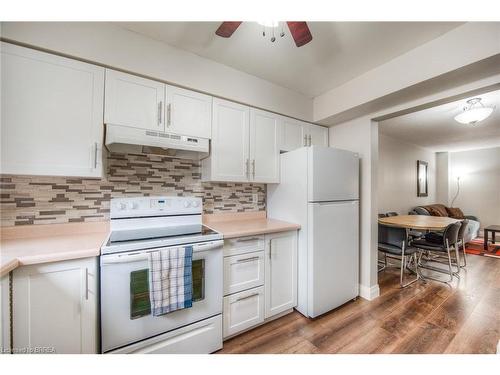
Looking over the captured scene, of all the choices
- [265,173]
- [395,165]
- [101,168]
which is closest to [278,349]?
[265,173]

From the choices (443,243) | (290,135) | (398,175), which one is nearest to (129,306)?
(290,135)

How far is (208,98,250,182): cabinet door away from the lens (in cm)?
194

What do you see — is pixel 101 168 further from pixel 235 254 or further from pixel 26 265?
pixel 235 254

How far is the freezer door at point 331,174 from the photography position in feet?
6.28

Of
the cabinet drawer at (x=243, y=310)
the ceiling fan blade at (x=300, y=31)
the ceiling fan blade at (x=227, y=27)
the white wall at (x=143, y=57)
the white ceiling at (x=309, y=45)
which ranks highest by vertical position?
the white ceiling at (x=309, y=45)

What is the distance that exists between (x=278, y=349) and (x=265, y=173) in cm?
153

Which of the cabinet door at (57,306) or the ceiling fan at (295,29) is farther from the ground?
the ceiling fan at (295,29)

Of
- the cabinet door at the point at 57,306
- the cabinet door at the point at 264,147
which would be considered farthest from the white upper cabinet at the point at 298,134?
the cabinet door at the point at 57,306

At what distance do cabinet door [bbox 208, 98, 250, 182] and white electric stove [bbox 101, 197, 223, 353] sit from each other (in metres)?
0.53

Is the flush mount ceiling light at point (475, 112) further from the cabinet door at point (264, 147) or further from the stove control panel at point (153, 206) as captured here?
the stove control panel at point (153, 206)

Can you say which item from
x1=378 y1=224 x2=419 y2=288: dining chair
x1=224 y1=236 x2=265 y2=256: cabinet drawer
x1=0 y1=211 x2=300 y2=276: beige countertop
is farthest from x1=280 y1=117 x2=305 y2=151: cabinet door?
x1=378 y1=224 x2=419 y2=288: dining chair

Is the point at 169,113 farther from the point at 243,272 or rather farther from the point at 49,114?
the point at 243,272

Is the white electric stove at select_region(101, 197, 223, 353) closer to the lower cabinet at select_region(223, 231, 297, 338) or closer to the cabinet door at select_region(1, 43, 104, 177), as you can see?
the lower cabinet at select_region(223, 231, 297, 338)

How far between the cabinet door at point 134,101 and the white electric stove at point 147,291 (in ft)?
2.03
